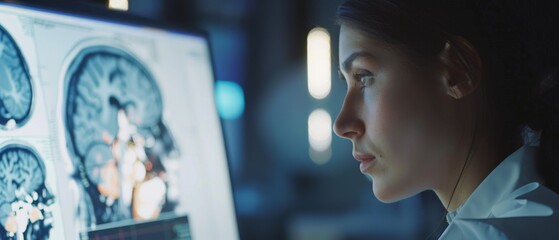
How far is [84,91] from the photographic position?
3.04 ft

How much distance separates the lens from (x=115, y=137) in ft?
3.16

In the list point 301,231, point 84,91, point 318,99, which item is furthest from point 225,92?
point 84,91

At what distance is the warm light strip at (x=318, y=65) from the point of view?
5.85m

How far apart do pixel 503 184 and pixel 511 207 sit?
2.0 inches

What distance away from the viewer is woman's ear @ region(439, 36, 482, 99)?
903 millimetres

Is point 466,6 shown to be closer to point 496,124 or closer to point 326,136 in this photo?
point 496,124

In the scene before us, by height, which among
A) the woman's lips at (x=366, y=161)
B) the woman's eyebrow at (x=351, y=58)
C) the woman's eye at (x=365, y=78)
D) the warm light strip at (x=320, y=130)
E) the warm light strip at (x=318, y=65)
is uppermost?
the warm light strip at (x=318, y=65)

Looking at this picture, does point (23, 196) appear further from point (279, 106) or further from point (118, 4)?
point (279, 106)

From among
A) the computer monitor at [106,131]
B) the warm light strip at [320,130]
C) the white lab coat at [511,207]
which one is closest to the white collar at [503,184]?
the white lab coat at [511,207]

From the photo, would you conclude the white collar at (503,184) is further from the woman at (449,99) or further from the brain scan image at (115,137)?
the brain scan image at (115,137)

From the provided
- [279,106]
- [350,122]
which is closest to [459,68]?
[350,122]

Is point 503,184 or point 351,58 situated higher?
point 351,58

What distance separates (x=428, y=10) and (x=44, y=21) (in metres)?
0.48

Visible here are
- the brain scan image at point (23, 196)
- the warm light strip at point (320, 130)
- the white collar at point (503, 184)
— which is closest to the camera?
the brain scan image at point (23, 196)
